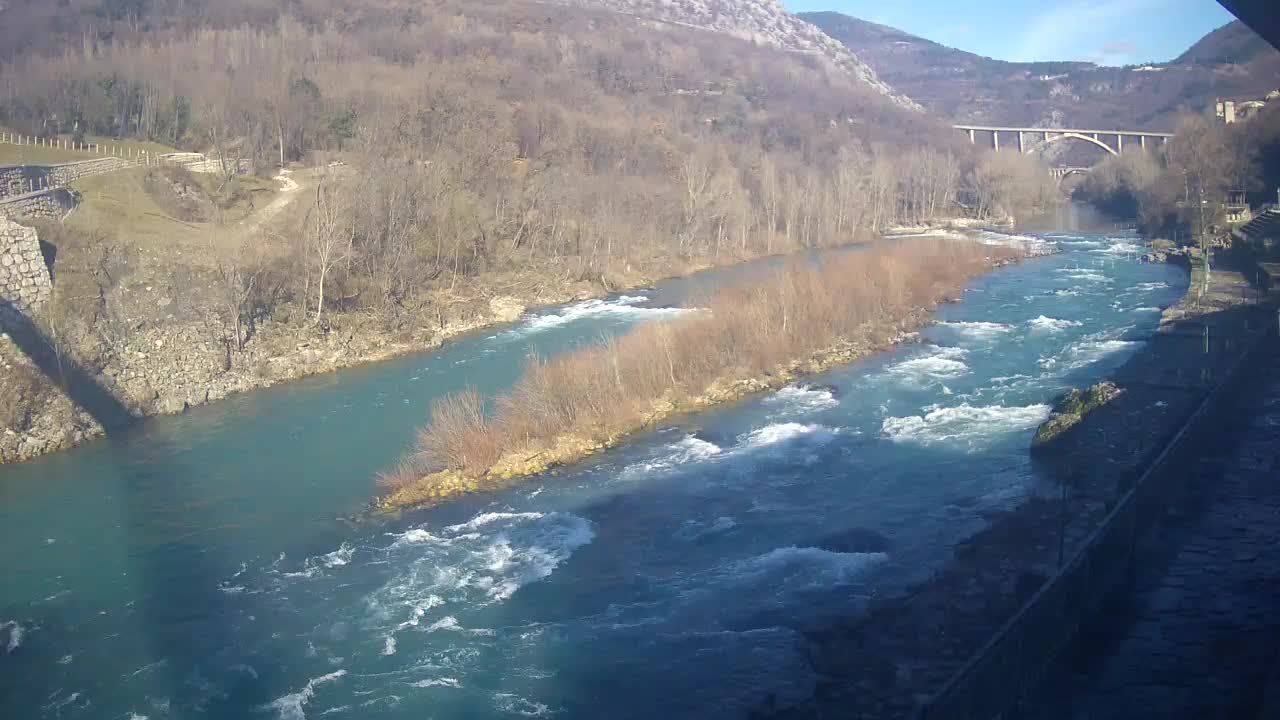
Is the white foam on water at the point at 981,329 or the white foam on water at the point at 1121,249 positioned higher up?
the white foam on water at the point at 1121,249

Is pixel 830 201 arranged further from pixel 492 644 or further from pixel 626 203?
pixel 492 644

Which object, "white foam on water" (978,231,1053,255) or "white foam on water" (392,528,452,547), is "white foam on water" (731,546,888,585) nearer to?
"white foam on water" (392,528,452,547)

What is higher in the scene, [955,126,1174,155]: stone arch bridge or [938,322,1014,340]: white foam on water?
[955,126,1174,155]: stone arch bridge

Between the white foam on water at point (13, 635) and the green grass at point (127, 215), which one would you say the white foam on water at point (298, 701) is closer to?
the white foam on water at point (13, 635)

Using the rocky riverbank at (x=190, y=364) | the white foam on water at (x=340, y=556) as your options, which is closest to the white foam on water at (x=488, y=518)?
the white foam on water at (x=340, y=556)

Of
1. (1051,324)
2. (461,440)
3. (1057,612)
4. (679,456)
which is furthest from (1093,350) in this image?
(1057,612)

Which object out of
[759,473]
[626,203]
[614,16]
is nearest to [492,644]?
[759,473]

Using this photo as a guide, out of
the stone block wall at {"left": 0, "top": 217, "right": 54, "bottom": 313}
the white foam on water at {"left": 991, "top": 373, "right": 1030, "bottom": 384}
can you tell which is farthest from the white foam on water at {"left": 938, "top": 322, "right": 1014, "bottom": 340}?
the stone block wall at {"left": 0, "top": 217, "right": 54, "bottom": 313}

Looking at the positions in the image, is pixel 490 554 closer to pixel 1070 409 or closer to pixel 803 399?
pixel 803 399
